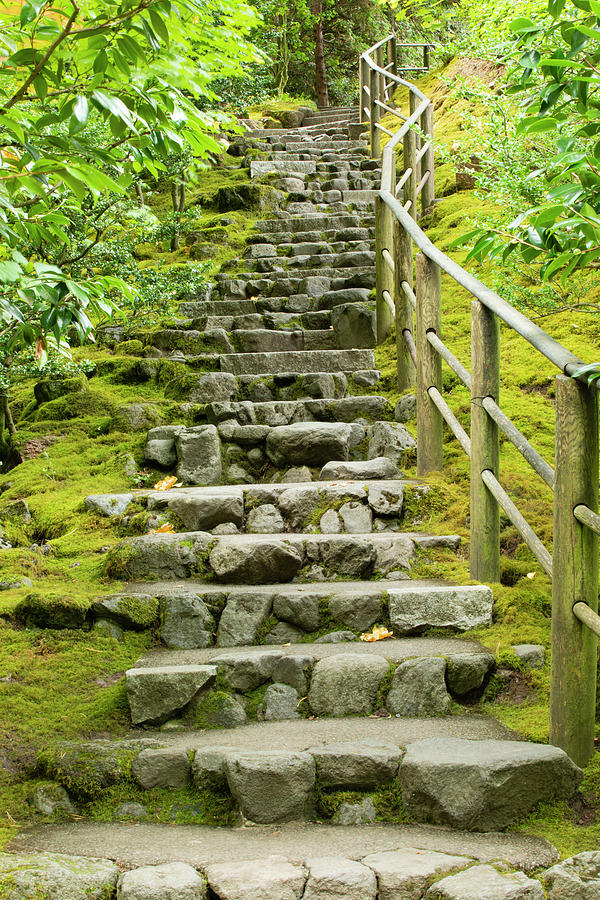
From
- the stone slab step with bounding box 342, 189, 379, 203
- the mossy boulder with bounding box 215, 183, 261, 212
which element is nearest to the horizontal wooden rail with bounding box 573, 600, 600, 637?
the stone slab step with bounding box 342, 189, 379, 203

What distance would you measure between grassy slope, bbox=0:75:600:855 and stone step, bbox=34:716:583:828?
116mm

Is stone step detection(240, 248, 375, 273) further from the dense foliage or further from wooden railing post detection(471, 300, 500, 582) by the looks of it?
the dense foliage

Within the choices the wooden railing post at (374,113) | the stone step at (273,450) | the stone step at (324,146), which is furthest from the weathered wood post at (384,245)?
the stone step at (324,146)

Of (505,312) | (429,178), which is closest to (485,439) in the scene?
(505,312)

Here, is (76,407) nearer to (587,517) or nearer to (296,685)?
(296,685)

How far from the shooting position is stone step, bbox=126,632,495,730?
254 cm

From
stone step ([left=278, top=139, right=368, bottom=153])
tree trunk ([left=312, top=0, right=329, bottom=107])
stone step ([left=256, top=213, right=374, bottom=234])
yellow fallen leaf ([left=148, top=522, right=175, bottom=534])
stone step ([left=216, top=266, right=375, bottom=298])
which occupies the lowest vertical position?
yellow fallen leaf ([left=148, top=522, right=175, bottom=534])

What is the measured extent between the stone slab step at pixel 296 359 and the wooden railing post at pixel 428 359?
52.5 inches

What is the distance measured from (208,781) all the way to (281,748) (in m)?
0.24

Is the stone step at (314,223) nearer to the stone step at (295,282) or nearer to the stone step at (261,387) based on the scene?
the stone step at (295,282)

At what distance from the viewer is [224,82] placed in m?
11.7

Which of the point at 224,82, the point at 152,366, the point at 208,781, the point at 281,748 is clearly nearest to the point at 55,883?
the point at 208,781

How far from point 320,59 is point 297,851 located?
1760cm

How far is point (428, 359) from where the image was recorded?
12.9 ft
